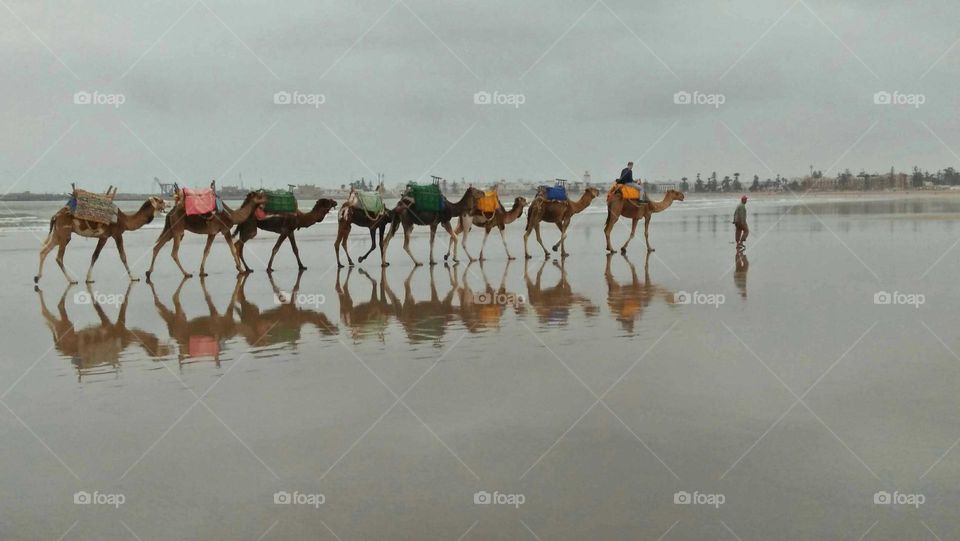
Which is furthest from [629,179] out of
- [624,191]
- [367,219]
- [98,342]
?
[98,342]

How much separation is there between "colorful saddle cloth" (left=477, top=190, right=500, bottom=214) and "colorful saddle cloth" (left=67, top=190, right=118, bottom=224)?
908 centimetres

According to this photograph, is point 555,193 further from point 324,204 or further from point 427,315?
point 427,315

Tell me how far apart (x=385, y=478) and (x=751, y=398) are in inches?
141

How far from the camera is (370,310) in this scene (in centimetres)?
1407

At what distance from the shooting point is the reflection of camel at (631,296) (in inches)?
500

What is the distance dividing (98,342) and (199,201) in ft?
28.1

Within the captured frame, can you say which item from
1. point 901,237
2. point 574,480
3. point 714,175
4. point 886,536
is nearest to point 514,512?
point 574,480

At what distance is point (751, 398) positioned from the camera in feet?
25.6

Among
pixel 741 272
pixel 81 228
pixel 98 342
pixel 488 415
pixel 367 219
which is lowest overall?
pixel 488 415

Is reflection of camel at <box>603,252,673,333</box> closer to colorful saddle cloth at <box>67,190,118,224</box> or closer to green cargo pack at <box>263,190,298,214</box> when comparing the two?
green cargo pack at <box>263,190,298,214</box>

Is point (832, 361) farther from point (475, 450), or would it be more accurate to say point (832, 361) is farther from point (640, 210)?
point (640, 210)

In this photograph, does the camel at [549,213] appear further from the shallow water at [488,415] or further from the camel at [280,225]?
the shallow water at [488,415]

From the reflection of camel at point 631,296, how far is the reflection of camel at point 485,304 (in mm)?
1562

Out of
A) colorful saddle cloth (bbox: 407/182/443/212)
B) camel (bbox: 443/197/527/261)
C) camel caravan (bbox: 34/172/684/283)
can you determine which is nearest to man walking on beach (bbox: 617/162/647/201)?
camel caravan (bbox: 34/172/684/283)
